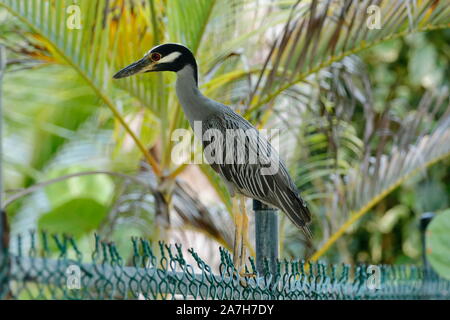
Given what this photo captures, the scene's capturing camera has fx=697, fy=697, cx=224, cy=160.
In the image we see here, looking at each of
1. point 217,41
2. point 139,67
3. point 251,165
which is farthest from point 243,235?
point 217,41

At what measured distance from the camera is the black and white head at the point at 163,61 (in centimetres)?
131

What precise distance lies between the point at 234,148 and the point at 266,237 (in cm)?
19

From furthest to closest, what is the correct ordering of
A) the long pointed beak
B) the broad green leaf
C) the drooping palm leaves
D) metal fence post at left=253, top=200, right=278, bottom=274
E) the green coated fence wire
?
the broad green leaf, the drooping palm leaves, metal fence post at left=253, top=200, right=278, bottom=274, the long pointed beak, the green coated fence wire

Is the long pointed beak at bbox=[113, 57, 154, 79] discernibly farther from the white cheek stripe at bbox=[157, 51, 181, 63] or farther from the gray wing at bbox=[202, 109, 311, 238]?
the gray wing at bbox=[202, 109, 311, 238]

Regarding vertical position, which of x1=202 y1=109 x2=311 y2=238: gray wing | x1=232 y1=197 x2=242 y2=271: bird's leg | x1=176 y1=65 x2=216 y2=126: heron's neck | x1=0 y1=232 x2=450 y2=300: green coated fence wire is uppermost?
x1=176 y1=65 x2=216 y2=126: heron's neck

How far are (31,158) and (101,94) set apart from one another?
317cm

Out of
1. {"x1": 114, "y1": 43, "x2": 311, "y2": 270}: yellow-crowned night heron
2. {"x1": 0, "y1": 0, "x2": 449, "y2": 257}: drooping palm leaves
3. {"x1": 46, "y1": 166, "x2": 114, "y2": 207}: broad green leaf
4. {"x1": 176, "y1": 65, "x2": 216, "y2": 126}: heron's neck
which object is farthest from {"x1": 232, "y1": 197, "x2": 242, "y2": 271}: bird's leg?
{"x1": 46, "y1": 166, "x2": 114, "y2": 207}: broad green leaf

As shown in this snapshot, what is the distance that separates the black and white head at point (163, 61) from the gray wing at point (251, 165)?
0.13 m

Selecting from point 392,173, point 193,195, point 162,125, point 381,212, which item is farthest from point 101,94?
point 381,212

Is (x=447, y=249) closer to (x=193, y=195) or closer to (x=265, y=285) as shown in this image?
(x=193, y=195)

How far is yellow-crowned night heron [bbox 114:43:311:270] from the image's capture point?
1356 mm

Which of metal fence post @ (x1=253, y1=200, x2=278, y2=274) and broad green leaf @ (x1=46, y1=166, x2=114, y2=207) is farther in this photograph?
broad green leaf @ (x1=46, y1=166, x2=114, y2=207)

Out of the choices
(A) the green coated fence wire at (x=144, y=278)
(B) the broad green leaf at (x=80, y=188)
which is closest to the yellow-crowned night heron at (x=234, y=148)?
(A) the green coated fence wire at (x=144, y=278)

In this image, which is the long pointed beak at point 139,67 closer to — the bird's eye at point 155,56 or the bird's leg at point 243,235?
the bird's eye at point 155,56
